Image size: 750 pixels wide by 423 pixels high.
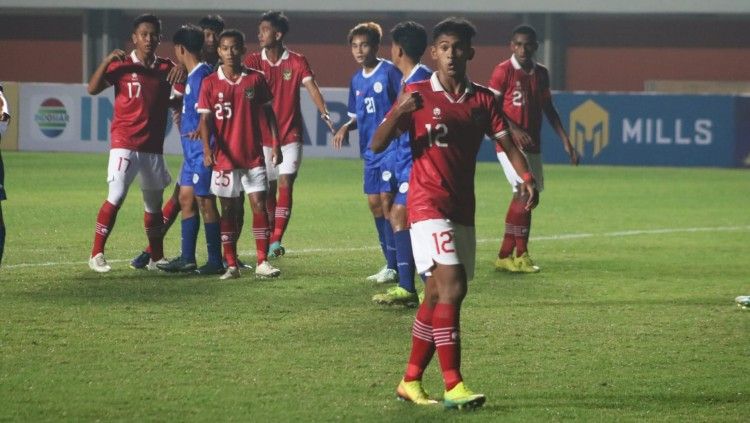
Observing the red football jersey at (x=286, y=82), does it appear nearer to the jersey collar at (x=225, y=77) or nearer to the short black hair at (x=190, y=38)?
the short black hair at (x=190, y=38)

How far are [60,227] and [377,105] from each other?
18.0ft

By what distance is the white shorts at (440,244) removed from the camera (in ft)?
22.6

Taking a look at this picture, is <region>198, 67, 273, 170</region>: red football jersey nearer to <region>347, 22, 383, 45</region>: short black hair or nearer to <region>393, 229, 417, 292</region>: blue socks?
<region>347, 22, 383, 45</region>: short black hair

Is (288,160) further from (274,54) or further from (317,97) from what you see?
(274,54)

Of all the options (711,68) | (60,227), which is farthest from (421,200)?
(711,68)

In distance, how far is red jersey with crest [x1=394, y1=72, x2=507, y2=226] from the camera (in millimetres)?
6984

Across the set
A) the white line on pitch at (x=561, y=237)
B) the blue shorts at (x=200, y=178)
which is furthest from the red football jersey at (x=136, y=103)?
the white line on pitch at (x=561, y=237)

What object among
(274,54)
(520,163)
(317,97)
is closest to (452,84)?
(520,163)

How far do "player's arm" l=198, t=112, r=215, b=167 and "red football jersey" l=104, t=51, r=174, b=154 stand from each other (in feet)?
1.88

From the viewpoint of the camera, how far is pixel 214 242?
11.9 metres

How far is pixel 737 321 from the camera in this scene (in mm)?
9781

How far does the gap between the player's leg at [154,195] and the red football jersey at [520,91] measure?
114 inches

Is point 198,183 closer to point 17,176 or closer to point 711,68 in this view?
point 17,176

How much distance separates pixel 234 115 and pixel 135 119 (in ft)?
2.92
